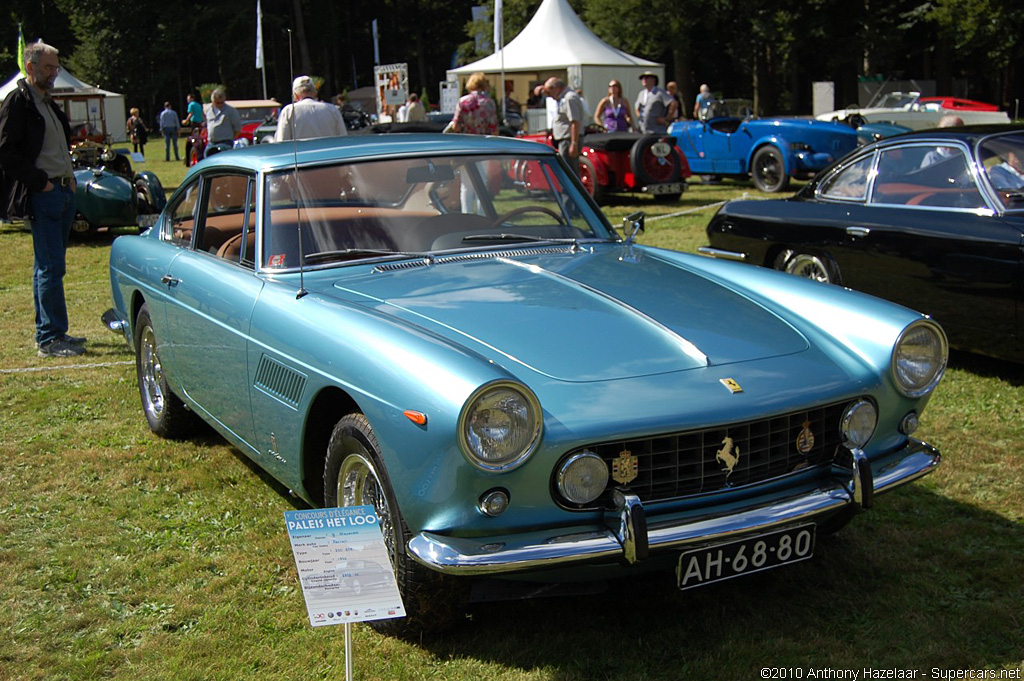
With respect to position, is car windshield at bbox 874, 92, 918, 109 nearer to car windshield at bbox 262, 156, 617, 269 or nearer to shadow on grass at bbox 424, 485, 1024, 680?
car windshield at bbox 262, 156, 617, 269

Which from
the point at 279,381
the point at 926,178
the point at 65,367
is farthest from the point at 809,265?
the point at 65,367

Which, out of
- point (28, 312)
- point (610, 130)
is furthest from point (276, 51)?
point (28, 312)

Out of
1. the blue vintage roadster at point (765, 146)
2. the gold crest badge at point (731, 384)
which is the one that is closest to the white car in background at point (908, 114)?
the blue vintage roadster at point (765, 146)

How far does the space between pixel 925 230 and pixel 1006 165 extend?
0.56 m

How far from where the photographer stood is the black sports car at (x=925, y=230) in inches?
219

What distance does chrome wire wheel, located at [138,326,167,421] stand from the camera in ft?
17.4

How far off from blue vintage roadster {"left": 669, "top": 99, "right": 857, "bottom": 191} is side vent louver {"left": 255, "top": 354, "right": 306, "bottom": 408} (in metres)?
11.5

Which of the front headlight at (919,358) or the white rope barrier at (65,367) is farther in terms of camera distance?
the white rope barrier at (65,367)

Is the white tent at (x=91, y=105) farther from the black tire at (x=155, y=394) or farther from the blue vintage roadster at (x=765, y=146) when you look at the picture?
the black tire at (x=155, y=394)

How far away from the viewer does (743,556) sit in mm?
3043

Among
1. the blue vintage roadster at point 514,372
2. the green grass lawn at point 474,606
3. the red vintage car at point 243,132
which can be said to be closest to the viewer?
the blue vintage roadster at point 514,372

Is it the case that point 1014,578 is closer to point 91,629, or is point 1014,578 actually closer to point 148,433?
point 91,629

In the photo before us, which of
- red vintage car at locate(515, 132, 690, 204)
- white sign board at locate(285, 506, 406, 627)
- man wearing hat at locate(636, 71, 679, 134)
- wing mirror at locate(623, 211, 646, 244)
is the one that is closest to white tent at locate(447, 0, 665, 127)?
man wearing hat at locate(636, 71, 679, 134)

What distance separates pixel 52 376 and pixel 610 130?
11155 millimetres
